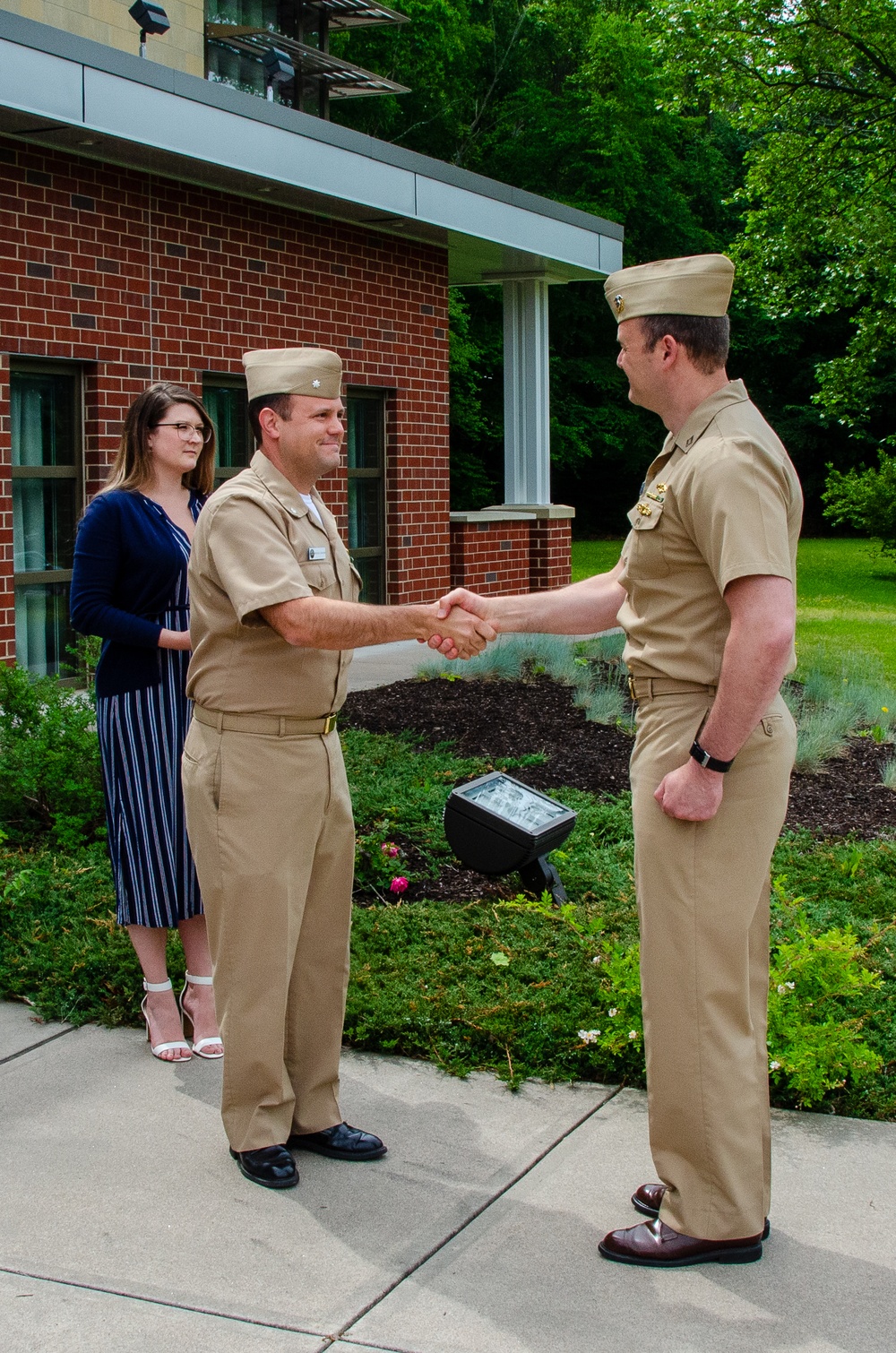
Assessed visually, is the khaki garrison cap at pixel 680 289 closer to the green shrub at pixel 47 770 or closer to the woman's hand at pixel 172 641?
the woman's hand at pixel 172 641

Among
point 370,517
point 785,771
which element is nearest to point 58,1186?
point 785,771

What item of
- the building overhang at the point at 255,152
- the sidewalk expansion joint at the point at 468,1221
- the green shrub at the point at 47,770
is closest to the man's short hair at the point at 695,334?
the sidewalk expansion joint at the point at 468,1221

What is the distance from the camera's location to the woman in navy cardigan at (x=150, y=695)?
14.8 feet

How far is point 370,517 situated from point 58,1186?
1059 centimetres

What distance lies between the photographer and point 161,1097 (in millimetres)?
4168

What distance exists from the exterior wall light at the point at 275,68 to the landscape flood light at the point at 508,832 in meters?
10.4

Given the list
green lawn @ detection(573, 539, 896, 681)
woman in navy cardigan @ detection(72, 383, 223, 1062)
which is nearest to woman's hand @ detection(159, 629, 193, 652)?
woman in navy cardigan @ detection(72, 383, 223, 1062)

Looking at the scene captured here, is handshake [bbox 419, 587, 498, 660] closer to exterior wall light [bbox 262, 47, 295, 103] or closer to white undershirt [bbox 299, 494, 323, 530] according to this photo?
white undershirt [bbox 299, 494, 323, 530]

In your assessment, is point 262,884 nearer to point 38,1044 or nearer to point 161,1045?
point 161,1045

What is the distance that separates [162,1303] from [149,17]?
10.8 m

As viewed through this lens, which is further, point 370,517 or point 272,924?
point 370,517

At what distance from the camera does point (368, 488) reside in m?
13.8

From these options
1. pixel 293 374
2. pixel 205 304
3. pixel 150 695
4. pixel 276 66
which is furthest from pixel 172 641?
pixel 276 66

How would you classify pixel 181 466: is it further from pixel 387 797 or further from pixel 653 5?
pixel 653 5
